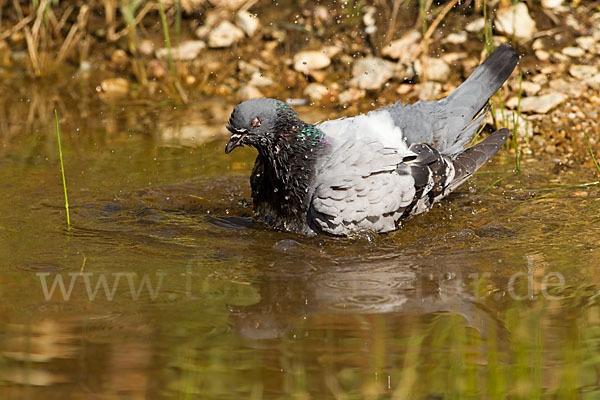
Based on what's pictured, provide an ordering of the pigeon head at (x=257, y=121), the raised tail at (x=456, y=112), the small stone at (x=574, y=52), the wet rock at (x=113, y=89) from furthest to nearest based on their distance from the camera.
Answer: the wet rock at (x=113, y=89) → the small stone at (x=574, y=52) → the raised tail at (x=456, y=112) → the pigeon head at (x=257, y=121)

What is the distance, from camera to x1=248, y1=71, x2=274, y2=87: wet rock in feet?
25.1

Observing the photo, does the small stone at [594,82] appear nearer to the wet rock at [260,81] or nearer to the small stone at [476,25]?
the small stone at [476,25]

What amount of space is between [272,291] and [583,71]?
4.38 meters

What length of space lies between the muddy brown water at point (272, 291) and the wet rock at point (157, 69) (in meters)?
2.01

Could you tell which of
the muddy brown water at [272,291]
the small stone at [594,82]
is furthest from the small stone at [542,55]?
the muddy brown water at [272,291]

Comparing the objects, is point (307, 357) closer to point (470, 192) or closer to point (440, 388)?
point (440, 388)

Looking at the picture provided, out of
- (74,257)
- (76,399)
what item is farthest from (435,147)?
(76,399)

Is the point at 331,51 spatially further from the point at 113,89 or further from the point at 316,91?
the point at 113,89

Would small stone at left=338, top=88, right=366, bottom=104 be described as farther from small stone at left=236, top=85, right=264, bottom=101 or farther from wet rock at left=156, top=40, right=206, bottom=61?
wet rock at left=156, top=40, right=206, bottom=61

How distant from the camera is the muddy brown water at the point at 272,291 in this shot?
9.79 feet

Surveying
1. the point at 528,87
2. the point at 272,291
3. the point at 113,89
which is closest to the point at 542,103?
the point at 528,87

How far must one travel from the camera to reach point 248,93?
741 cm

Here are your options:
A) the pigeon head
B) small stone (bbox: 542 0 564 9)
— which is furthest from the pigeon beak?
small stone (bbox: 542 0 564 9)

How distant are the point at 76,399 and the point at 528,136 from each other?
4.54 meters
